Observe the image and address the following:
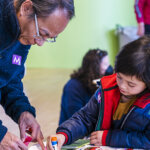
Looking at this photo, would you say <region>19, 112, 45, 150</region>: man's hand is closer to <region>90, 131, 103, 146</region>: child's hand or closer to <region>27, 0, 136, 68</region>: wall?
<region>90, 131, 103, 146</region>: child's hand

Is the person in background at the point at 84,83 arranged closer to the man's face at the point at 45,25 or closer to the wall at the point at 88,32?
the man's face at the point at 45,25

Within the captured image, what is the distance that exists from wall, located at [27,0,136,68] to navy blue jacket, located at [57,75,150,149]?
265cm

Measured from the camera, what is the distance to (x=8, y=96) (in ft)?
3.59

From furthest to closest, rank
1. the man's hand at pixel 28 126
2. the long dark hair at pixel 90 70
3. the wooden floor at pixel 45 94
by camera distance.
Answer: the wooden floor at pixel 45 94 < the long dark hair at pixel 90 70 < the man's hand at pixel 28 126

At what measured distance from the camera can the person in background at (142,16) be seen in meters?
2.49

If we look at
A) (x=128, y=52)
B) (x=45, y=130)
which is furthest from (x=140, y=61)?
(x=45, y=130)

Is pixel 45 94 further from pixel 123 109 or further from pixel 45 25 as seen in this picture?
pixel 45 25

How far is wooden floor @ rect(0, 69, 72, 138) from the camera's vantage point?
2.27 metres

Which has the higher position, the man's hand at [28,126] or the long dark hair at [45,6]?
the long dark hair at [45,6]

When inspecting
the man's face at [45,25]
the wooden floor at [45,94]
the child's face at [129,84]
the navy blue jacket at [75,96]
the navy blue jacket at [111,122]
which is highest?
the man's face at [45,25]

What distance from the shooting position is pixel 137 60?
914 millimetres

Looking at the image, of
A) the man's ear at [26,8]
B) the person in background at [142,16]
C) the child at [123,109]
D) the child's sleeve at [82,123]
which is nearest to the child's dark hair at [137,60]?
the child at [123,109]

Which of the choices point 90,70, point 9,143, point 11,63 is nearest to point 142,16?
point 90,70

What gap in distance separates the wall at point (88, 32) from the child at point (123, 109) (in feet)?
8.74
